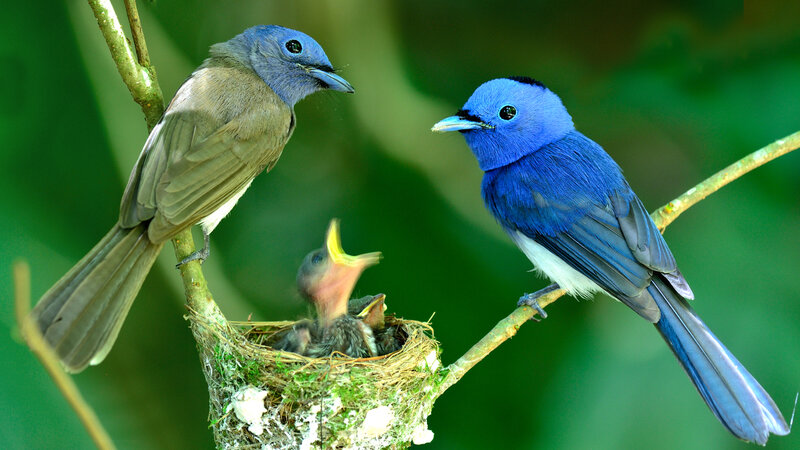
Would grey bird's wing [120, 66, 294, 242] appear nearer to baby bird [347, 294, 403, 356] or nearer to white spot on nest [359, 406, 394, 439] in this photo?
baby bird [347, 294, 403, 356]

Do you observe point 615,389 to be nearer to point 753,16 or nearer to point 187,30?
point 753,16

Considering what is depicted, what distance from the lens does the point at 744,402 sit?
1923 millimetres

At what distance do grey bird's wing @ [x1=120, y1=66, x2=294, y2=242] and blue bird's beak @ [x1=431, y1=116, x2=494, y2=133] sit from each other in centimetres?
51

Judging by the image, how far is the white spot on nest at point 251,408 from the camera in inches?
75.4

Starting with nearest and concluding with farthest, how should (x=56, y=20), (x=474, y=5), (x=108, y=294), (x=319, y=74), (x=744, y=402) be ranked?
(x=108, y=294), (x=744, y=402), (x=319, y=74), (x=56, y=20), (x=474, y=5)

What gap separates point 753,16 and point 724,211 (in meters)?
0.87

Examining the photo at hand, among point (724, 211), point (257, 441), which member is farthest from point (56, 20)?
point (724, 211)

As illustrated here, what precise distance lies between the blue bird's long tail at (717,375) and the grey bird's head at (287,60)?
1265 millimetres

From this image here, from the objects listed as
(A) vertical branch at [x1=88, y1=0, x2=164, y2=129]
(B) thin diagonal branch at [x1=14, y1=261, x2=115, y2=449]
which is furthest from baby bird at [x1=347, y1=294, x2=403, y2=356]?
(B) thin diagonal branch at [x1=14, y1=261, x2=115, y2=449]

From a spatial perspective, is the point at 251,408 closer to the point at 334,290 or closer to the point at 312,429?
the point at 312,429

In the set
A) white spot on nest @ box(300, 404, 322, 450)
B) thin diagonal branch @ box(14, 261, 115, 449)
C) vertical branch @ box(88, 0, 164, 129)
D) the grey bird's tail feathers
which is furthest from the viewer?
white spot on nest @ box(300, 404, 322, 450)

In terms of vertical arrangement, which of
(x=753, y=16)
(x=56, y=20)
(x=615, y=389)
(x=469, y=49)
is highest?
(x=56, y=20)

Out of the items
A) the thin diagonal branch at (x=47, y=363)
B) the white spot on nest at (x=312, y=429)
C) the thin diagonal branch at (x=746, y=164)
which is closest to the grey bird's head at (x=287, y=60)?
the white spot on nest at (x=312, y=429)

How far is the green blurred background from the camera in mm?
2615
